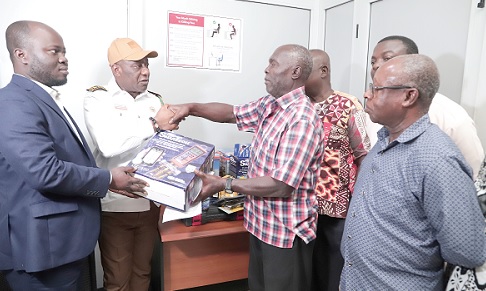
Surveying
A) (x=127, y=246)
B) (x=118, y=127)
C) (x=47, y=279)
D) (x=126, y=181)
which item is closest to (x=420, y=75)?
(x=126, y=181)

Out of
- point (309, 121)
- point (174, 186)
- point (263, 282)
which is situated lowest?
point (263, 282)

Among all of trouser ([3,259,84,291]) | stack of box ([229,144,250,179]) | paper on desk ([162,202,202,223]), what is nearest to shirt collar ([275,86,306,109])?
paper on desk ([162,202,202,223])

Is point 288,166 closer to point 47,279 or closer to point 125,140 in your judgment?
point 125,140

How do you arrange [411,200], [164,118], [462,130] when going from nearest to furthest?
[411,200] → [462,130] → [164,118]

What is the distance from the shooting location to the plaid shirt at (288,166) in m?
1.39

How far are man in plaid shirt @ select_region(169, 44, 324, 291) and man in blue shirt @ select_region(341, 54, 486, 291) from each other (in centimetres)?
31

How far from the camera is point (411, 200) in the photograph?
1.04m

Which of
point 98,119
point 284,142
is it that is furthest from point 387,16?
point 98,119

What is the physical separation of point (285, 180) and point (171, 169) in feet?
1.54

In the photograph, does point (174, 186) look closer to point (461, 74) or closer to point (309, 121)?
point (309, 121)

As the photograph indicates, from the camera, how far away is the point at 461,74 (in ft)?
5.87

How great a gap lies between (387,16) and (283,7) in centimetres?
83

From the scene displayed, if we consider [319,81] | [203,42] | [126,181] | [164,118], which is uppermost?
[203,42]

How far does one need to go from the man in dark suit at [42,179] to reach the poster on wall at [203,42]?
1.12 meters
